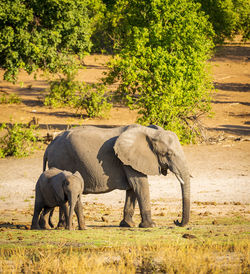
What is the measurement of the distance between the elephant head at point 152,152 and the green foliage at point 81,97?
47.3 feet

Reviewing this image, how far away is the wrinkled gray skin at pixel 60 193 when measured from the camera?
362 inches

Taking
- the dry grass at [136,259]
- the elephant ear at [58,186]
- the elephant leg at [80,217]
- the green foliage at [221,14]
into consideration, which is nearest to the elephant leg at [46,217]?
the elephant ear at [58,186]

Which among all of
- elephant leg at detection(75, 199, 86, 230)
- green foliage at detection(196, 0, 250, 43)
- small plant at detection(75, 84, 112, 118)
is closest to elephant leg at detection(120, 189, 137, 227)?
elephant leg at detection(75, 199, 86, 230)

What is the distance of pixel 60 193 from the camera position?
930 cm

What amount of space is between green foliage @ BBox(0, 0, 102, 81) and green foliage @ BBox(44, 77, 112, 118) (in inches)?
82.5

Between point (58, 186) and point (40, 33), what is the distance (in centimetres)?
1439

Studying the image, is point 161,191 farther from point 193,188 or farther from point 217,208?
point 217,208

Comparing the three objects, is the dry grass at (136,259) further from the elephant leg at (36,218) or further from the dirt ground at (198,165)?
the dirt ground at (198,165)

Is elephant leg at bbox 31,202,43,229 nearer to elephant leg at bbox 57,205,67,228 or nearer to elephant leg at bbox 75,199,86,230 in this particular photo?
elephant leg at bbox 57,205,67,228

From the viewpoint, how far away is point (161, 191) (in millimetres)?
14000

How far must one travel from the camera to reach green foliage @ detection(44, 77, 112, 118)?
25.6m

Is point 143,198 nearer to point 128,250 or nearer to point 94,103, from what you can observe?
point 128,250

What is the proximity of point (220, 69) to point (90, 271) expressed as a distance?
41.5m

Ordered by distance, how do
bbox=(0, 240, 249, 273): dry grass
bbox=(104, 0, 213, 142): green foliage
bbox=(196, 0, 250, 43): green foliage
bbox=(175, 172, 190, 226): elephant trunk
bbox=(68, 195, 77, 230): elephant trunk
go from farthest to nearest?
1. bbox=(196, 0, 250, 43): green foliage
2. bbox=(104, 0, 213, 142): green foliage
3. bbox=(175, 172, 190, 226): elephant trunk
4. bbox=(68, 195, 77, 230): elephant trunk
5. bbox=(0, 240, 249, 273): dry grass
